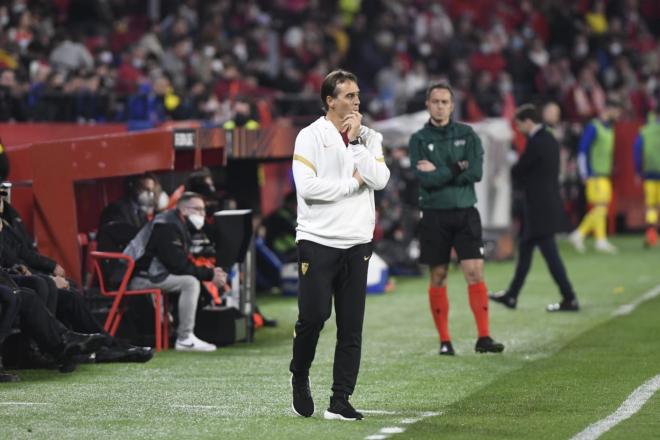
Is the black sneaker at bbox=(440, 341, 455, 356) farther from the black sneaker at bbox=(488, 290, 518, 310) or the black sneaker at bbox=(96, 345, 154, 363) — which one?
the black sneaker at bbox=(488, 290, 518, 310)

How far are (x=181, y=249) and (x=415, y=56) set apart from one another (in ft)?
63.4

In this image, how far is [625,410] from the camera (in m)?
8.63

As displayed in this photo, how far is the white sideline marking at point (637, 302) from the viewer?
14425mm

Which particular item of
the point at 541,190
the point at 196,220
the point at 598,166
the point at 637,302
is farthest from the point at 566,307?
the point at 598,166

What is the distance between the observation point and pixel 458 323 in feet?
45.1

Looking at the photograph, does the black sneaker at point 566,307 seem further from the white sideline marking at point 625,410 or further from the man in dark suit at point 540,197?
the white sideline marking at point 625,410

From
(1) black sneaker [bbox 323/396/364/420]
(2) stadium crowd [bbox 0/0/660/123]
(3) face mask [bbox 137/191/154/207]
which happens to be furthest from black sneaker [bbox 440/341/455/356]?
(2) stadium crowd [bbox 0/0/660/123]

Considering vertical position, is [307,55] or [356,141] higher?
[307,55]

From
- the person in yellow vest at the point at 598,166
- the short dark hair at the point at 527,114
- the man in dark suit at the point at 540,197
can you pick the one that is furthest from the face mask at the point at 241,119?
the person in yellow vest at the point at 598,166

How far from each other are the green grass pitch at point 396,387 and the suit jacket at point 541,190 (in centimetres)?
87

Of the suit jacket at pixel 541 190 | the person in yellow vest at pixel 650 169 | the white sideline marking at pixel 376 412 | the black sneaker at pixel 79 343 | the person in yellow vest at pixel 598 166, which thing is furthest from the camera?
the person in yellow vest at pixel 650 169

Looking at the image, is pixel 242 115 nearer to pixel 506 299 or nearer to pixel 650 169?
pixel 506 299

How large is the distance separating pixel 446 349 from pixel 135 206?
2.96 m

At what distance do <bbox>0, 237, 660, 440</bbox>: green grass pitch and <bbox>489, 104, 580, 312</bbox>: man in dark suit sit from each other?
1.37 ft
